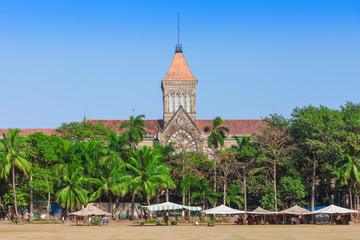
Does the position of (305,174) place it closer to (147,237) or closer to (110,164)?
(110,164)

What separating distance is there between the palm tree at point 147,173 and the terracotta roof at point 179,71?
41073 millimetres

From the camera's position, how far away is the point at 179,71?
99.6 m

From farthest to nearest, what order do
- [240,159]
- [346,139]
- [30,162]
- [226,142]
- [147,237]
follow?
[226,142] < [240,159] < [30,162] < [346,139] < [147,237]

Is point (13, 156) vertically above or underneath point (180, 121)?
underneath

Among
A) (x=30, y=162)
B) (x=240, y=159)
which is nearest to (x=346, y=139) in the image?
(x=240, y=159)

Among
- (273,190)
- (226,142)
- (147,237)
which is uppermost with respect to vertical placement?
(226,142)

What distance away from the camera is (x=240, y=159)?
63.3 m

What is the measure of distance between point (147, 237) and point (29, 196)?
27585 millimetres

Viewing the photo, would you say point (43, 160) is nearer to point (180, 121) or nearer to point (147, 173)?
point (147, 173)

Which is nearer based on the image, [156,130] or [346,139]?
[346,139]

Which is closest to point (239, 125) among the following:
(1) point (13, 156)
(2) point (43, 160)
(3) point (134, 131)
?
(3) point (134, 131)

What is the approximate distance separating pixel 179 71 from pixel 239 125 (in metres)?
15.8

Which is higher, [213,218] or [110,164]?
[110,164]

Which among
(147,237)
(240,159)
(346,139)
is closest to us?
(147,237)
